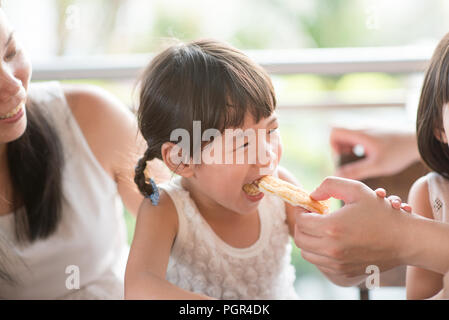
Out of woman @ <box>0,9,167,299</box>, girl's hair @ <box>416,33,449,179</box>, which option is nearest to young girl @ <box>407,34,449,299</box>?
girl's hair @ <box>416,33,449,179</box>

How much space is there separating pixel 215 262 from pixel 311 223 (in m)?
0.34

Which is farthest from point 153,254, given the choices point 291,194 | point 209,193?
point 291,194

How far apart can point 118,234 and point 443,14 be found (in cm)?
252

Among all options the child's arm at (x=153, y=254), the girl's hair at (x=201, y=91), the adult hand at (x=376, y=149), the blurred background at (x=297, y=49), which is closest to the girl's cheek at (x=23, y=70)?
the blurred background at (x=297, y=49)

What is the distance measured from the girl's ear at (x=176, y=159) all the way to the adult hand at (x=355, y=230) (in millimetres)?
309

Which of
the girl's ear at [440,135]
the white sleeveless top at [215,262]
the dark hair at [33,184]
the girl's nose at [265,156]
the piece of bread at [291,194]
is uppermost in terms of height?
the girl's ear at [440,135]

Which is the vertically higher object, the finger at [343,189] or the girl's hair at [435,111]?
the girl's hair at [435,111]

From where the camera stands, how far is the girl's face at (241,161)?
1.00 m

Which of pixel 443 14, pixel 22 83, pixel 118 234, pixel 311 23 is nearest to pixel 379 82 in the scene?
pixel 443 14

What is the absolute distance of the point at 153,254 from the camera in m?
0.99

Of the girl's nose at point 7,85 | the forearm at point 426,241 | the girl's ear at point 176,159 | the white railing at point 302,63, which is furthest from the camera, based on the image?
the white railing at point 302,63

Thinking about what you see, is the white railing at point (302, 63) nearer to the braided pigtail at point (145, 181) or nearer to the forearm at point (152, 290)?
the braided pigtail at point (145, 181)

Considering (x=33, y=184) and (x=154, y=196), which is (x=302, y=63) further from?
(x=33, y=184)
